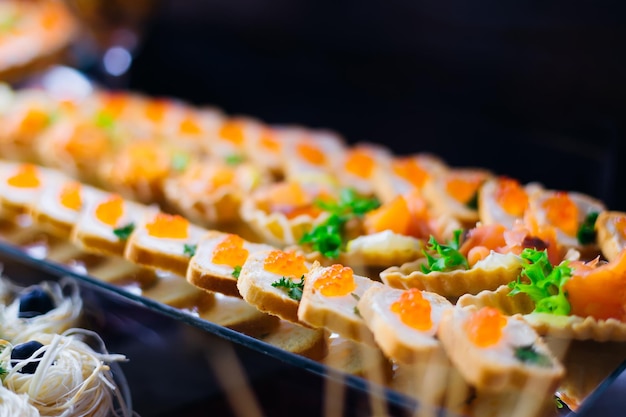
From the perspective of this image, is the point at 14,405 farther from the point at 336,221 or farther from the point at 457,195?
the point at 457,195

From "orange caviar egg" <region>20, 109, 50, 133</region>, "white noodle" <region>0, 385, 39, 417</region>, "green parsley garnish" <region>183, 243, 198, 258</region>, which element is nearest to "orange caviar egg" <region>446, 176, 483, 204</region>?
"green parsley garnish" <region>183, 243, 198, 258</region>

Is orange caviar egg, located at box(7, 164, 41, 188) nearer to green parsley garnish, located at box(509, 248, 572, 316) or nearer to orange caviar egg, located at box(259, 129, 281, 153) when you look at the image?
orange caviar egg, located at box(259, 129, 281, 153)

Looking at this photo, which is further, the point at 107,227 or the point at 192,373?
the point at 192,373

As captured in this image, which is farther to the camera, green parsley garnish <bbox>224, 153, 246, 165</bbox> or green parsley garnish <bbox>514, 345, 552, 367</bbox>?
green parsley garnish <bbox>224, 153, 246, 165</bbox>

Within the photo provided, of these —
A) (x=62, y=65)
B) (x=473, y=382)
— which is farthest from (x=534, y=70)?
(x=62, y=65)

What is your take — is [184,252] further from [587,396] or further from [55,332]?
[587,396]

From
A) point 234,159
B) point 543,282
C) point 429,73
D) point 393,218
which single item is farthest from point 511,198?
point 429,73

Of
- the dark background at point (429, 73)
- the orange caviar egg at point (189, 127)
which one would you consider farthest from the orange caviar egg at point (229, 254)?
the dark background at point (429, 73)
